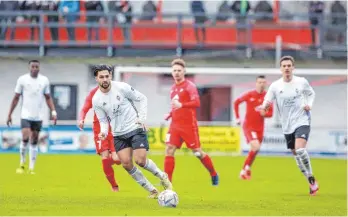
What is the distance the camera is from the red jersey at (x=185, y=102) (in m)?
18.1

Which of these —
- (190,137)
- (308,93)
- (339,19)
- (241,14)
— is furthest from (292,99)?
(339,19)

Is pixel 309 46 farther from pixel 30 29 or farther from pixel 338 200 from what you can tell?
pixel 338 200

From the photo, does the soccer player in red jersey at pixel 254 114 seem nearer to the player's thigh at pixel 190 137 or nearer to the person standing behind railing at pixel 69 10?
the player's thigh at pixel 190 137

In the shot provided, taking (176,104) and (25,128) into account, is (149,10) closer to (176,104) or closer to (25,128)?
(25,128)

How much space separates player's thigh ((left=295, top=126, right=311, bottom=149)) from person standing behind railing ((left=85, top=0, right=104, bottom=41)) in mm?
19918

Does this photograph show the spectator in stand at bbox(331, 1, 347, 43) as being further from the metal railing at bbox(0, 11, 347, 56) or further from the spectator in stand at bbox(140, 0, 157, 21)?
the spectator in stand at bbox(140, 0, 157, 21)

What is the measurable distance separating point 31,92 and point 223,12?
16.2 meters

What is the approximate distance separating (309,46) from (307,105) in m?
20.4

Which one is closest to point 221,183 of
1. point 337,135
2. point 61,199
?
point 61,199

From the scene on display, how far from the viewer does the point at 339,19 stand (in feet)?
121

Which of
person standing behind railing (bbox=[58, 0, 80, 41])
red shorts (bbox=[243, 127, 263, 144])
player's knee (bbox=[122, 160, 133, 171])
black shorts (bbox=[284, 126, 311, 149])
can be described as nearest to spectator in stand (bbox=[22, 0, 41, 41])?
person standing behind railing (bbox=[58, 0, 80, 41])

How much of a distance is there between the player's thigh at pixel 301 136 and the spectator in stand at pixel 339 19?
64.0 feet

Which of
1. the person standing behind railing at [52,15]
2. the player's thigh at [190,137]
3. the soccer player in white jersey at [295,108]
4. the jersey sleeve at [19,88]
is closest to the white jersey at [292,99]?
the soccer player in white jersey at [295,108]

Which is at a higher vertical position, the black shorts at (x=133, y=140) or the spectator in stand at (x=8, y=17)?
the spectator in stand at (x=8, y=17)
